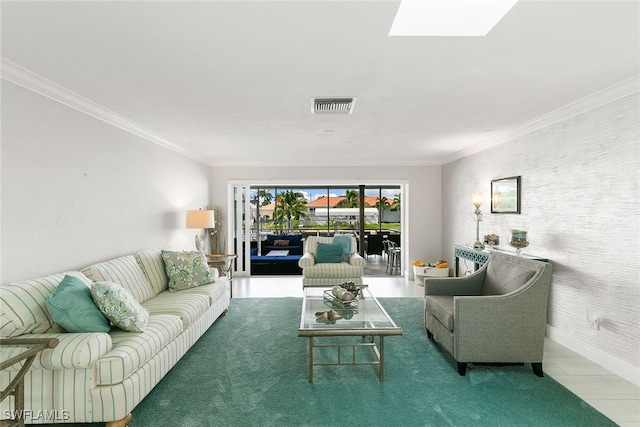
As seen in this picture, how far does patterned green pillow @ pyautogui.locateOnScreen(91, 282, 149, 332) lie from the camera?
239 cm

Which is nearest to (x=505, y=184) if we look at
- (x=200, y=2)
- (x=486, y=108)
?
(x=486, y=108)

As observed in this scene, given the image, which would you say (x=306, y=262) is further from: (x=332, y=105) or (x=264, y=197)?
(x=264, y=197)

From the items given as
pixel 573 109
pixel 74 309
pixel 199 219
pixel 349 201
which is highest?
pixel 573 109

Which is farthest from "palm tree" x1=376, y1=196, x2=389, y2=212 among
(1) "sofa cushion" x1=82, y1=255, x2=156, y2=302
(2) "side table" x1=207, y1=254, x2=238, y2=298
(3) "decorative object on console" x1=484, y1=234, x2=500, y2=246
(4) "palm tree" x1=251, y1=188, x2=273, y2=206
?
(1) "sofa cushion" x1=82, y1=255, x2=156, y2=302

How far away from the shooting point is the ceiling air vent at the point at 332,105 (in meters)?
2.97

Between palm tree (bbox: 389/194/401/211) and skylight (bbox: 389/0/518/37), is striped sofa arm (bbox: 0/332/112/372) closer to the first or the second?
skylight (bbox: 389/0/518/37)

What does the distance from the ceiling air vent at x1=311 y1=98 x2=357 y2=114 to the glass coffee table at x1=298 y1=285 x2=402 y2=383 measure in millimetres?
1893

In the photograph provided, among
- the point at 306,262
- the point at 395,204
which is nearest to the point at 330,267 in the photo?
the point at 306,262

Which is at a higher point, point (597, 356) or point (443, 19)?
point (443, 19)

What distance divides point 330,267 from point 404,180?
253 centimetres

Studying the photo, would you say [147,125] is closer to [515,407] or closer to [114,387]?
[114,387]

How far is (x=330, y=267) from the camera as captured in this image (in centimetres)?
551

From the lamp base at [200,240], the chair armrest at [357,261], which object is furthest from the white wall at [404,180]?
the chair armrest at [357,261]

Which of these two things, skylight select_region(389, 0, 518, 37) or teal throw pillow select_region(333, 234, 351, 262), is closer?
skylight select_region(389, 0, 518, 37)
